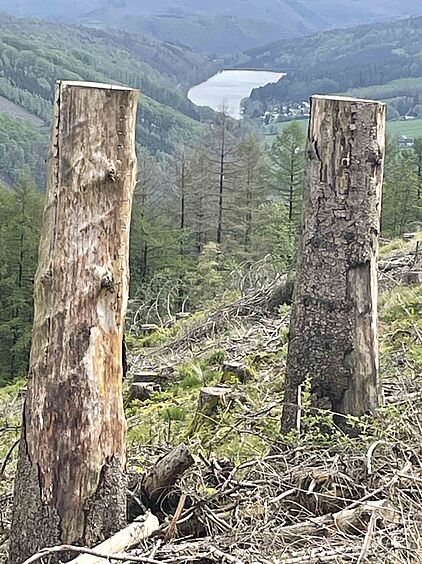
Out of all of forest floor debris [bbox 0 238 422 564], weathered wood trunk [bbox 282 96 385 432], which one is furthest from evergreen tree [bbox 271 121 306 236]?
weathered wood trunk [bbox 282 96 385 432]

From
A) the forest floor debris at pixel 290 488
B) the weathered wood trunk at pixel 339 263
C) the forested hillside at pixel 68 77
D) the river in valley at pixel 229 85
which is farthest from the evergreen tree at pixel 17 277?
the river in valley at pixel 229 85

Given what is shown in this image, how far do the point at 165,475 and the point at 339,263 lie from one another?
1500 mm

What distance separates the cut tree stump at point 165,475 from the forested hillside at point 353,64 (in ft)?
262

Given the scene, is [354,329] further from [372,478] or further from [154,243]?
[154,243]

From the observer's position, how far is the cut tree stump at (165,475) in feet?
12.2

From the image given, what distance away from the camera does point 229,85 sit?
149000 millimetres

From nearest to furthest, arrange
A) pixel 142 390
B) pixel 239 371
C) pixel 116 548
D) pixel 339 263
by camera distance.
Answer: pixel 116 548 < pixel 339 263 < pixel 239 371 < pixel 142 390

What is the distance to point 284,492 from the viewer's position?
3752 millimetres

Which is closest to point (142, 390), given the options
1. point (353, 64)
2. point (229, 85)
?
point (229, 85)

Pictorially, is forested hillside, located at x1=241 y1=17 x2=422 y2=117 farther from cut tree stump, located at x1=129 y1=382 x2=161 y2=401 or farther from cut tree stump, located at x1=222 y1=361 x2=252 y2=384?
cut tree stump, located at x1=222 y1=361 x2=252 y2=384

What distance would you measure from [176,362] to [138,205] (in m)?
21.2

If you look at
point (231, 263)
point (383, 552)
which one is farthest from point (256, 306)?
point (231, 263)

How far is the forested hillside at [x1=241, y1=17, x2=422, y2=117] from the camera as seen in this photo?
11238 centimetres

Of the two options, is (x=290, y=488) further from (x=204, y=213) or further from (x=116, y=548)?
(x=204, y=213)
